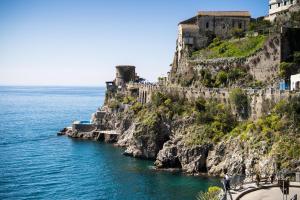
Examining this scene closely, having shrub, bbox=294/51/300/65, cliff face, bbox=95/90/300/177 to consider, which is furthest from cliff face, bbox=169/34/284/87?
cliff face, bbox=95/90/300/177

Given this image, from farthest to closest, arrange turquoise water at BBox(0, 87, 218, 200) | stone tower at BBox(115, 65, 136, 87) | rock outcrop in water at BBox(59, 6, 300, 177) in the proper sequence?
stone tower at BBox(115, 65, 136, 87) → rock outcrop in water at BBox(59, 6, 300, 177) → turquoise water at BBox(0, 87, 218, 200)

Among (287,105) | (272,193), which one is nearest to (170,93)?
(287,105)

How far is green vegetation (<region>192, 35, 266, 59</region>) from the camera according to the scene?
82.3 meters

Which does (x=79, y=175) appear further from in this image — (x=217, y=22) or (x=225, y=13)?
(x=225, y=13)

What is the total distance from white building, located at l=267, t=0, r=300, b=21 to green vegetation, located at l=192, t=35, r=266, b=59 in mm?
10183

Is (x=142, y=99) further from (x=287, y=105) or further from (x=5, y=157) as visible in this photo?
(x=287, y=105)

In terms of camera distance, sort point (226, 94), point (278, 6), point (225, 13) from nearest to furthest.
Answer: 1. point (226, 94)
2. point (278, 6)
3. point (225, 13)

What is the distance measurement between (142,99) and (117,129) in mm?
8394

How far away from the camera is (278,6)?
3666 inches

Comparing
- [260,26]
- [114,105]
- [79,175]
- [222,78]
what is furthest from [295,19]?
[79,175]

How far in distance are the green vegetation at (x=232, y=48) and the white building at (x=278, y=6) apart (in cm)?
1018

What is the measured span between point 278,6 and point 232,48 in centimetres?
1450

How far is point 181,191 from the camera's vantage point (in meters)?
57.1

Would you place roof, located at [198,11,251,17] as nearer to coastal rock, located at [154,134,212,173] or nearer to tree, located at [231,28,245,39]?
tree, located at [231,28,245,39]
